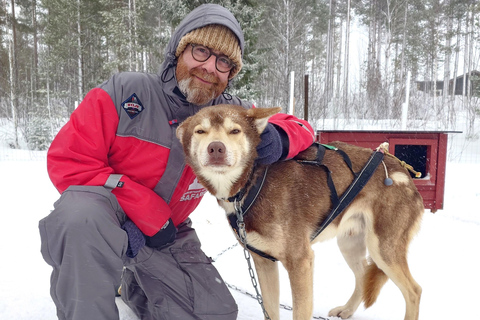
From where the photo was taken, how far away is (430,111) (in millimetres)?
13523

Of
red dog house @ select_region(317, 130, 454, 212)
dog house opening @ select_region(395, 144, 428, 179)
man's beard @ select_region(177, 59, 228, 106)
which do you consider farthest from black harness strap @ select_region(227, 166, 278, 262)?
dog house opening @ select_region(395, 144, 428, 179)

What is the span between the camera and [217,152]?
1.72m

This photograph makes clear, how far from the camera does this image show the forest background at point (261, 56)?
39.6 ft

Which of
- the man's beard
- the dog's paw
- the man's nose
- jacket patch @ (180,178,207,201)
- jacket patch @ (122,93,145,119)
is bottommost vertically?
the dog's paw

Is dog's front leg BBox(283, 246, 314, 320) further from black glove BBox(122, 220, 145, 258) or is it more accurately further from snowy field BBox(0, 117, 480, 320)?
black glove BBox(122, 220, 145, 258)

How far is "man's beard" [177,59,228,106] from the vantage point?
218 cm

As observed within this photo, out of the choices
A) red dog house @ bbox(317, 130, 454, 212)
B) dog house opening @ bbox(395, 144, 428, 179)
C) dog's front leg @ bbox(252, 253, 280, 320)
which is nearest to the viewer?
dog's front leg @ bbox(252, 253, 280, 320)

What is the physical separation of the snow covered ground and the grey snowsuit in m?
0.35

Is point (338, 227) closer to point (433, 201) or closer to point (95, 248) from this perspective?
point (95, 248)

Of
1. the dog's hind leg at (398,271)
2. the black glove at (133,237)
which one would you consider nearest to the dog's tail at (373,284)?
the dog's hind leg at (398,271)

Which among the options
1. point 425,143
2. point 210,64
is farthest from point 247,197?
point 425,143

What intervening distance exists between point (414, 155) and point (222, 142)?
4.72m

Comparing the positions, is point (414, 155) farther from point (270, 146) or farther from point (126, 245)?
point (126, 245)

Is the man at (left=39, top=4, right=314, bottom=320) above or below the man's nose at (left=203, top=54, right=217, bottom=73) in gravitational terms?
below
